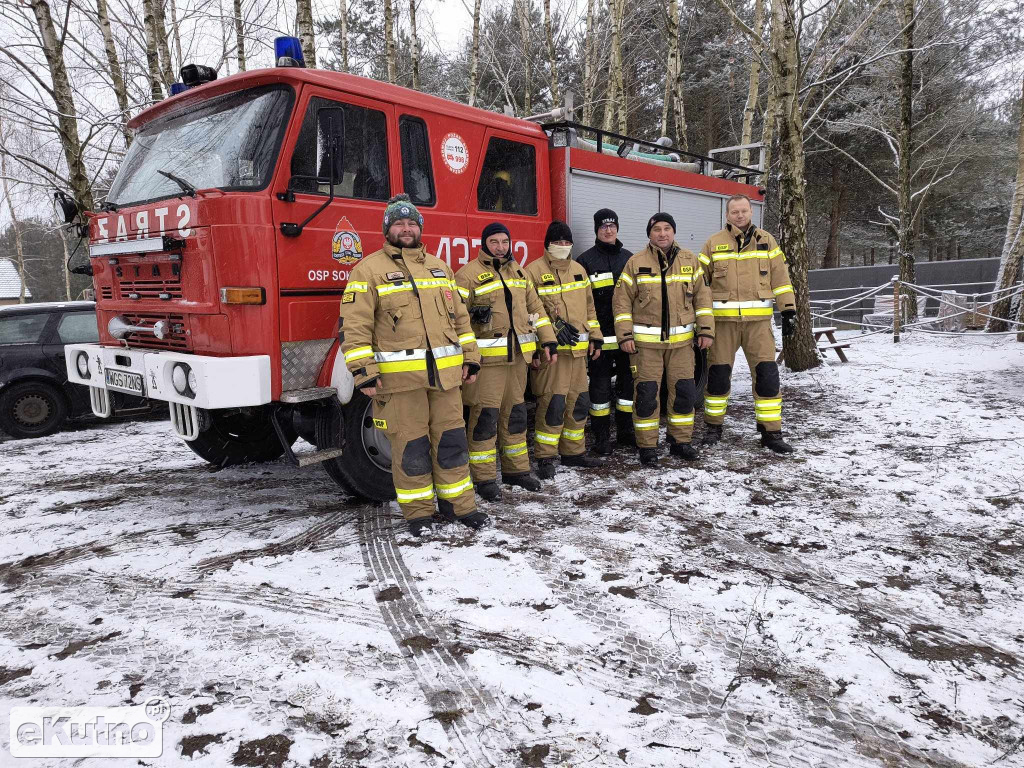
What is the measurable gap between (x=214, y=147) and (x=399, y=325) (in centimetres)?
155

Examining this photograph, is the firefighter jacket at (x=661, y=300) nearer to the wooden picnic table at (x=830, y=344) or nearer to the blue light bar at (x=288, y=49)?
the blue light bar at (x=288, y=49)

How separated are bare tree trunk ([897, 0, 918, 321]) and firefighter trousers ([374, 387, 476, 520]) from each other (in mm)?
13020

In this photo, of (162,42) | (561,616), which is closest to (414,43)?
(162,42)

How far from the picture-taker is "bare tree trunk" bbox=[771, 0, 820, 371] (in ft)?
24.8

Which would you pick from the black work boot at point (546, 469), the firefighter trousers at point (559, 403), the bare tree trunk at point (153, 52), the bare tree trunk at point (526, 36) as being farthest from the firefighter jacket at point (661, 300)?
the bare tree trunk at point (526, 36)

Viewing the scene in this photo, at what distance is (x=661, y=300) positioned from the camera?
4.94 m

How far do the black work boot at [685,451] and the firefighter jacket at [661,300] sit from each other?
824 millimetres

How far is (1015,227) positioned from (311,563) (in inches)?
516

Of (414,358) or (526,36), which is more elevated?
(526,36)

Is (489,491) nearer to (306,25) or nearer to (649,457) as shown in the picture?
(649,457)

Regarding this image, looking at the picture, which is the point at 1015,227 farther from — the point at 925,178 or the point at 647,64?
the point at 647,64

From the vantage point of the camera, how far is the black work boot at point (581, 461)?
16.5 feet

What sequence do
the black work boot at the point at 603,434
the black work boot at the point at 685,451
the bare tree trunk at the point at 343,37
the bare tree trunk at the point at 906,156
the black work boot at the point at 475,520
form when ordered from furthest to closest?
the bare tree trunk at the point at 343,37
the bare tree trunk at the point at 906,156
the black work boot at the point at 603,434
the black work boot at the point at 685,451
the black work boot at the point at 475,520

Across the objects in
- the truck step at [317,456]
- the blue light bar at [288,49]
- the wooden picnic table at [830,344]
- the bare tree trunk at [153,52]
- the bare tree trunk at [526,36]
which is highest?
the bare tree trunk at [526,36]
